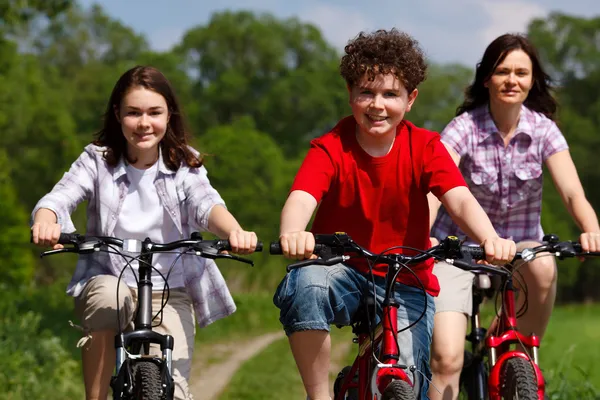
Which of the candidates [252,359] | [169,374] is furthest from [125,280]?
[252,359]

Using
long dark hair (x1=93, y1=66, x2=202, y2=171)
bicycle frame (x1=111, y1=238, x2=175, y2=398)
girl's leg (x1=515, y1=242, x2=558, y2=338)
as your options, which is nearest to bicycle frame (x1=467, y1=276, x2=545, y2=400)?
girl's leg (x1=515, y1=242, x2=558, y2=338)

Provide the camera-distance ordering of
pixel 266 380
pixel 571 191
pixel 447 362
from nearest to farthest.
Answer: pixel 447 362 < pixel 571 191 < pixel 266 380

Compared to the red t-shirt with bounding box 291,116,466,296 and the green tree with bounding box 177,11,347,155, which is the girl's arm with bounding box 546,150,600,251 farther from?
the green tree with bounding box 177,11,347,155

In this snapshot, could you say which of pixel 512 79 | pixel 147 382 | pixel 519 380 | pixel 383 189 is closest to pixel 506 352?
pixel 519 380

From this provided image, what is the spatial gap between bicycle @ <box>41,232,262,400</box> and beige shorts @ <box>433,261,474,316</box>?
1.59 meters

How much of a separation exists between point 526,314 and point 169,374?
92.6 inches

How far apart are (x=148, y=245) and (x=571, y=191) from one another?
2.56 metres

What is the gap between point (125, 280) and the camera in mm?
4965

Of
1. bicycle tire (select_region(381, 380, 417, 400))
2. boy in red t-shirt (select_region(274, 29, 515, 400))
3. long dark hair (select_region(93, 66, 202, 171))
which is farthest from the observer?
long dark hair (select_region(93, 66, 202, 171))

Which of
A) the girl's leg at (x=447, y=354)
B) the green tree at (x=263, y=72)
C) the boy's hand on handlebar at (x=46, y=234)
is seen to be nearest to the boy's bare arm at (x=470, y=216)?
the girl's leg at (x=447, y=354)

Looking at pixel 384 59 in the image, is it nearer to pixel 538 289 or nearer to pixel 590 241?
pixel 590 241

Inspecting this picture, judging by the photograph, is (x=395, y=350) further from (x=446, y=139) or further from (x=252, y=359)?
(x=252, y=359)

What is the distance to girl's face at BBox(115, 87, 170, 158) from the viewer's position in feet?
16.5

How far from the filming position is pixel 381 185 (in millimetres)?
4559
